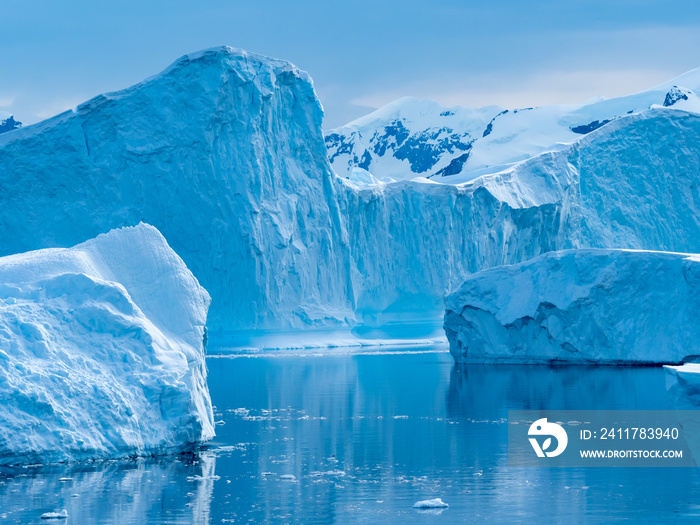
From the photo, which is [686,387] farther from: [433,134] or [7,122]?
[433,134]

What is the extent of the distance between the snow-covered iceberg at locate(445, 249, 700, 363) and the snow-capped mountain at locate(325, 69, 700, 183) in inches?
1573

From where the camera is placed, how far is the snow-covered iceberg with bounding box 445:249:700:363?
24625mm

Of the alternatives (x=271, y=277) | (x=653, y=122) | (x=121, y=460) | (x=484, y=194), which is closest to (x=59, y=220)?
(x=271, y=277)

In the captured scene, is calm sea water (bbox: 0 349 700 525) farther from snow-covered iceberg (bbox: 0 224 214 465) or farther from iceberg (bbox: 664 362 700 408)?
iceberg (bbox: 664 362 700 408)

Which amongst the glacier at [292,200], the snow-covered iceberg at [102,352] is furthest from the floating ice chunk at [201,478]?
the glacier at [292,200]

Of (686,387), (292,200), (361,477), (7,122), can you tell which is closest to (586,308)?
(292,200)

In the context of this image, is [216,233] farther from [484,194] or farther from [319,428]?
[319,428]

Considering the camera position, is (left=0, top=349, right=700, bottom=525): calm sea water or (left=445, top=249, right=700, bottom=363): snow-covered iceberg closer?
(left=0, top=349, right=700, bottom=525): calm sea water

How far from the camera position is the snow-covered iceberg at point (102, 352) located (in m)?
11.1

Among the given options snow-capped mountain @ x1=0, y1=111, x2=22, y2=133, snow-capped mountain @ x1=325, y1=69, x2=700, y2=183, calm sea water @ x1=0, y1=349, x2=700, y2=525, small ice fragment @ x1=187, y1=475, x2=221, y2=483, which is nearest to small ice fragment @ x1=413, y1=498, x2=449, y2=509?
calm sea water @ x1=0, y1=349, x2=700, y2=525

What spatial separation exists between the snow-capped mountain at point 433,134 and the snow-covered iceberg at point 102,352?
54915mm

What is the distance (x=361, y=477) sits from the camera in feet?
35.4

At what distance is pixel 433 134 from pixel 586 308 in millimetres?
73936

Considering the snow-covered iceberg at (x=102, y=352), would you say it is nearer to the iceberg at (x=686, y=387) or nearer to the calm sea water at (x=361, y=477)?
the calm sea water at (x=361, y=477)
